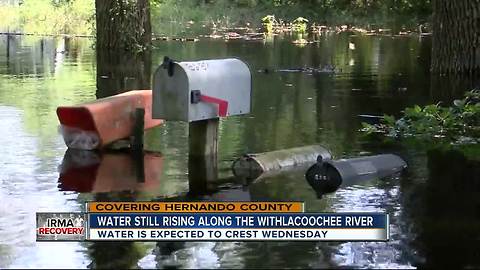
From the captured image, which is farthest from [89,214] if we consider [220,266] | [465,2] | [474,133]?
[465,2]

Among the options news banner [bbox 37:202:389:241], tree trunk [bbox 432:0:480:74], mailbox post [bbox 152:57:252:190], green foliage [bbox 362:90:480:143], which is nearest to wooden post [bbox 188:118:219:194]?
mailbox post [bbox 152:57:252:190]

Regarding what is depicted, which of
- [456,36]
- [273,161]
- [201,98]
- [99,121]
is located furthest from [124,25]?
[273,161]

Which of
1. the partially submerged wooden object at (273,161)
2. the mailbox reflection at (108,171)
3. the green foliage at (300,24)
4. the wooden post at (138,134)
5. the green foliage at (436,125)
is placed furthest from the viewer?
the green foliage at (300,24)

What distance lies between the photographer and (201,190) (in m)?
7.33

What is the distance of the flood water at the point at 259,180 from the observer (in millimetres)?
5488

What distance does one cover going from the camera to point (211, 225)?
19.3 ft

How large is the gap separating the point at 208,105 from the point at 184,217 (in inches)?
96.2

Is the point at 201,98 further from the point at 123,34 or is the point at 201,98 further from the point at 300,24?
the point at 300,24

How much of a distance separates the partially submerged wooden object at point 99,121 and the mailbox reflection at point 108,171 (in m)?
0.14

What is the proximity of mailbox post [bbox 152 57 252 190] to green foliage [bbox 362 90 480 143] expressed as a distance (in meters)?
2.23

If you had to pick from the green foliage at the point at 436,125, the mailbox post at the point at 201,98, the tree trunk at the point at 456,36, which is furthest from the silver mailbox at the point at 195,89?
the tree trunk at the point at 456,36

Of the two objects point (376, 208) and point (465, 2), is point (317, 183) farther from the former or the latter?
point (465, 2)

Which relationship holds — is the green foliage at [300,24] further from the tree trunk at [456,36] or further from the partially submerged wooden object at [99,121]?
the partially submerged wooden object at [99,121]

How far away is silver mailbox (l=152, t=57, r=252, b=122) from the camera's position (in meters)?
8.08
